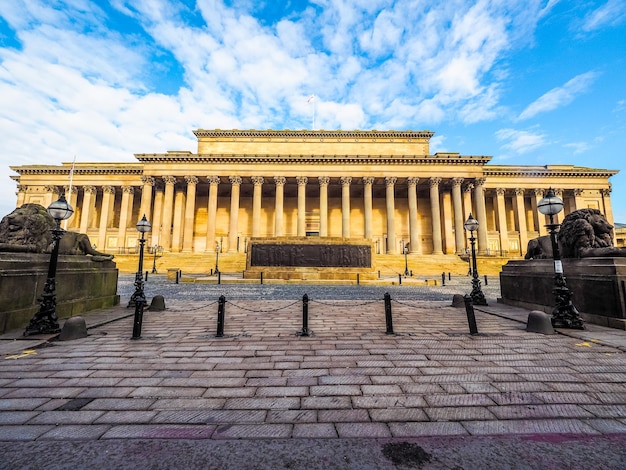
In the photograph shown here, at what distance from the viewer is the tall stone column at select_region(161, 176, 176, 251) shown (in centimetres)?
3872

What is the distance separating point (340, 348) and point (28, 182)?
196 ft

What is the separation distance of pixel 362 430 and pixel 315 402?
0.71 meters

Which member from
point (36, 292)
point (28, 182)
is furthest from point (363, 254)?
point (28, 182)

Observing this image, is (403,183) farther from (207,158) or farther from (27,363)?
(27,363)

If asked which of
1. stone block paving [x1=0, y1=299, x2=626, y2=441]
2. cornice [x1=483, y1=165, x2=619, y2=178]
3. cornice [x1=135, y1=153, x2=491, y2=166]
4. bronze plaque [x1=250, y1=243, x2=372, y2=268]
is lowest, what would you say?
stone block paving [x1=0, y1=299, x2=626, y2=441]

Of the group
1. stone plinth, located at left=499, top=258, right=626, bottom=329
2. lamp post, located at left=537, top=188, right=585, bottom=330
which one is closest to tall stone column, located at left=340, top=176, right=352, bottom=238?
stone plinth, located at left=499, top=258, right=626, bottom=329

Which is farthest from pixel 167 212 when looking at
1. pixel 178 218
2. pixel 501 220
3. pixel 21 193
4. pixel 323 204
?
pixel 501 220

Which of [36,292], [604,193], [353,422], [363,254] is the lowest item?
[353,422]

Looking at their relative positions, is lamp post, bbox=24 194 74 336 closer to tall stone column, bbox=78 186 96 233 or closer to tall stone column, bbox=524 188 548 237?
tall stone column, bbox=78 186 96 233

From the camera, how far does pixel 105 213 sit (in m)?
43.1

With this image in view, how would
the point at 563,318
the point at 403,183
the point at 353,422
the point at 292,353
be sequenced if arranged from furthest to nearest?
the point at 403,183, the point at 563,318, the point at 292,353, the point at 353,422

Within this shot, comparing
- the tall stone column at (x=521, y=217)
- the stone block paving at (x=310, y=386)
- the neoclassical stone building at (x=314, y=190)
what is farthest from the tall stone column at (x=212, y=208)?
the tall stone column at (x=521, y=217)

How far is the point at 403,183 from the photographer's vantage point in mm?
42781

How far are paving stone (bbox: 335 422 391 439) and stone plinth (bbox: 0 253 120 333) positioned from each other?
7.52 meters
